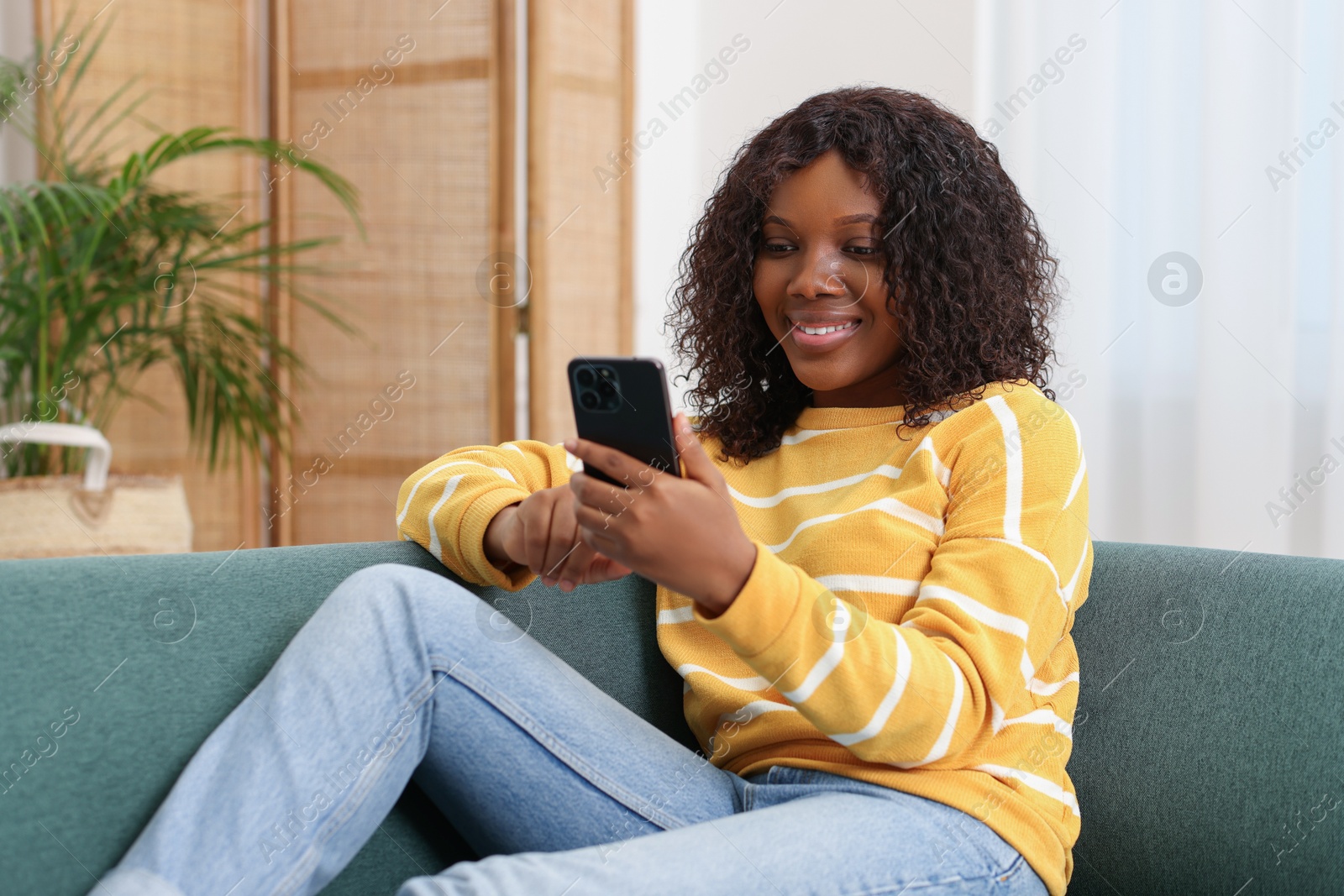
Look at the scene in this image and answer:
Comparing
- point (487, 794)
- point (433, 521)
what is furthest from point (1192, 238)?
point (487, 794)

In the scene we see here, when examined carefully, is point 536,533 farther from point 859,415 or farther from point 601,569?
point 859,415

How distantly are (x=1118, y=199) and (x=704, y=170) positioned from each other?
0.91 metres

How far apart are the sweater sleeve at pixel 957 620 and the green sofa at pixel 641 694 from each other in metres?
0.14

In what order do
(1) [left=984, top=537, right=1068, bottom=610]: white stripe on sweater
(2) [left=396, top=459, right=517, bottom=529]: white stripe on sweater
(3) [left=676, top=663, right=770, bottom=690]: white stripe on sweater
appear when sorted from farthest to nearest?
(2) [left=396, top=459, right=517, bottom=529]: white stripe on sweater < (3) [left=676, top=663, right=770, bottom=690]: white stripe on sweater < (1) [left=984, top=537, right=1068, bottom=610]: white stripe on sweater

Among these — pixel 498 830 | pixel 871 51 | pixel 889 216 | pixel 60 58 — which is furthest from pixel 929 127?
pixel 60 58

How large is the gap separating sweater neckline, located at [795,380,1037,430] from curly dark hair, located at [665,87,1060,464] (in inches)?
0.6

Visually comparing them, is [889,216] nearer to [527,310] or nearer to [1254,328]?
[1254,328]

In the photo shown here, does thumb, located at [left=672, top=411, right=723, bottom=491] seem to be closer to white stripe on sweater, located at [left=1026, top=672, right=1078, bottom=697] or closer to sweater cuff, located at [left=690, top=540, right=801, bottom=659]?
sweater cuff, located at [left=690, top=540, right=801, bottom=659]

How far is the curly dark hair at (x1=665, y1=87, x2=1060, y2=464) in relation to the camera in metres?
1.00

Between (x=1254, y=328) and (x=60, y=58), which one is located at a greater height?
(x=60, y=58)

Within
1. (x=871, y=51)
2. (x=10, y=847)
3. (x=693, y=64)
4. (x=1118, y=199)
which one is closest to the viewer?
(x=10, y=847)

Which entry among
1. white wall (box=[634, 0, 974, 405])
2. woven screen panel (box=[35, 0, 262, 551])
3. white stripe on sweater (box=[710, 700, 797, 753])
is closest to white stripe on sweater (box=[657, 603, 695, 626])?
white stripe on sweater (box=[710, 700, 797, 753])

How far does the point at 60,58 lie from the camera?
2.26 meters

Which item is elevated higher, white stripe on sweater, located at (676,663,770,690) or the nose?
the nose
